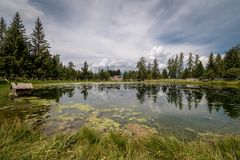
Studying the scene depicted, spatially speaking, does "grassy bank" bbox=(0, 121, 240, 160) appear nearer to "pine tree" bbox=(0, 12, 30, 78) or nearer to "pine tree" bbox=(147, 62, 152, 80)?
"pine tree" bbox=(0, 12, 30, 78)

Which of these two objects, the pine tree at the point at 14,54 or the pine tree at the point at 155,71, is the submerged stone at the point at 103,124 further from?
the pine tree at the point at 155,71

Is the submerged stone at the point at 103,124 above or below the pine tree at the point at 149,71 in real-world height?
below

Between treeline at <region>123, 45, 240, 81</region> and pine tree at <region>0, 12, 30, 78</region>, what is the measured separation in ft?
185

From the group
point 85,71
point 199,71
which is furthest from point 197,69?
point 85,71

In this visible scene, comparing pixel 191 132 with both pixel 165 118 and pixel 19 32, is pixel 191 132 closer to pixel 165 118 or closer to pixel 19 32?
pixel 165 118

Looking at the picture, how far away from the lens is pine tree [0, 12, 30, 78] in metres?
31.5

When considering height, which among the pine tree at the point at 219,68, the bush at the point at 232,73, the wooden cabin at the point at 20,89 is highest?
the pine tree at the point at 219,68

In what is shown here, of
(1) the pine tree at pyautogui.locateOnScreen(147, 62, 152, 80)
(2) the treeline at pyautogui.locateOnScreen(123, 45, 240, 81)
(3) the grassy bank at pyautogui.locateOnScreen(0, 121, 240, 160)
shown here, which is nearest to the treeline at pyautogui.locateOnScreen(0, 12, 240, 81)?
(2) the treeline at pyautogui.locateOnScreen(123, 45, 240, 81)

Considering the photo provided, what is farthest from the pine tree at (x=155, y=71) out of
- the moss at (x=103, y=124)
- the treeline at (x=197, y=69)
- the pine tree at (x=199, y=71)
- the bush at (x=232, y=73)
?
the moss at (x=103, y=124)

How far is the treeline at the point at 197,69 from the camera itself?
53.6 meters

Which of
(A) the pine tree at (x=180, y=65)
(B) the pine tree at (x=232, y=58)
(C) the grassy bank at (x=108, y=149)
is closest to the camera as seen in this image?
(C) the grassy bank at (x=108, y=149)

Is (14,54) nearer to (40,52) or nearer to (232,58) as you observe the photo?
(40,52)

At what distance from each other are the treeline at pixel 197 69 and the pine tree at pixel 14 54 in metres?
56.5

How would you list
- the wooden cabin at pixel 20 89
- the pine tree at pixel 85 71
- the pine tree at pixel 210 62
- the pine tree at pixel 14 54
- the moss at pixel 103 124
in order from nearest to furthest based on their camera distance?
1. the moss at pixel 103 124
2. the wooden cabin at pixel 20 89
3. the pine tree at pixel 14 54
4. the pine tree at pixel 210 62
5. the pine tree at pixel 85 71
